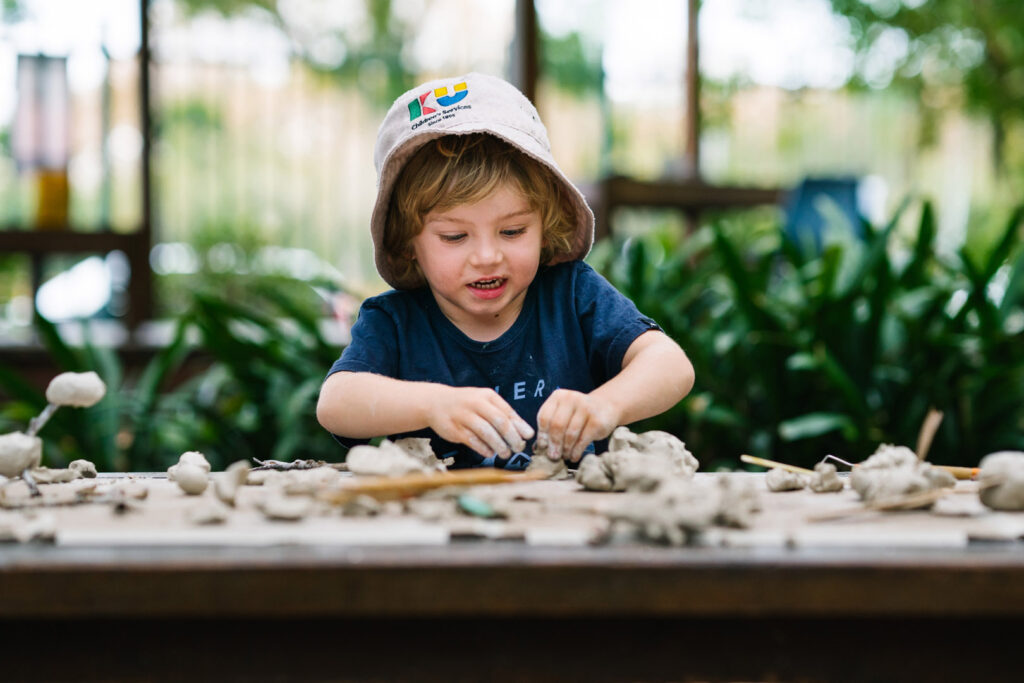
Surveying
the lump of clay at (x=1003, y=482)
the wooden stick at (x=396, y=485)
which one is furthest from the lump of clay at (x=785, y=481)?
the wooden stick at (x=396, y=485)

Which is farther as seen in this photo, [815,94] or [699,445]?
[815,94]

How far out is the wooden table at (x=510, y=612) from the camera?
634mm

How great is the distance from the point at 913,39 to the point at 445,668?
9623mm

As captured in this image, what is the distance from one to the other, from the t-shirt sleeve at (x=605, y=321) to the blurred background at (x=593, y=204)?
726 millimetres

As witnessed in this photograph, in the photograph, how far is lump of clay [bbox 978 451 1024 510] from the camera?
0.80m

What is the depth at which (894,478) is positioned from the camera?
2.73 feet

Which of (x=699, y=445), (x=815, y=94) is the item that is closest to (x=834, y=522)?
(x=699, y=445)

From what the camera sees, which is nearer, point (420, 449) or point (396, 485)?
point (396, 485)

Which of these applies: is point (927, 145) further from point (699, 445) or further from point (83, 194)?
point (699, 445)

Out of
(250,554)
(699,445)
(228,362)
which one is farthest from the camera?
(228,362)

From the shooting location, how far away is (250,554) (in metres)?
0.66

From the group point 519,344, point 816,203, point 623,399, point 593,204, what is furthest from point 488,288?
point 816,203

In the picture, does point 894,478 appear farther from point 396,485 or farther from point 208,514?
point 208,514

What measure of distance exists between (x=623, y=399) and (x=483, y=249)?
0.27 metres
